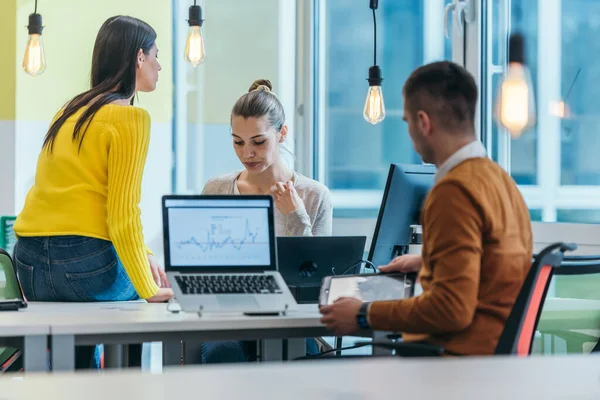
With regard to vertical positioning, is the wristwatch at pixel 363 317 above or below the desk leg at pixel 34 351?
above

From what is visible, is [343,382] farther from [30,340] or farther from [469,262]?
[30,340]

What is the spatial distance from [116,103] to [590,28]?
220cm

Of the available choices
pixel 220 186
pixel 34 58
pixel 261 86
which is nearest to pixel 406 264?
pixel 220 186

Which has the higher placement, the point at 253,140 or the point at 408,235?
the point at 253,140

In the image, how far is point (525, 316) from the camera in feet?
6.97

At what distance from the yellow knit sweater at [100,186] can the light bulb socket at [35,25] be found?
2.12 metres

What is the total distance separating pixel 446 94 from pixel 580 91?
2071mm

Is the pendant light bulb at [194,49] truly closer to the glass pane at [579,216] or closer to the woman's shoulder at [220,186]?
the woman's shoulder at [220,186]

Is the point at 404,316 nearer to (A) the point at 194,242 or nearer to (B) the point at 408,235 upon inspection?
(A) the point at 194,242

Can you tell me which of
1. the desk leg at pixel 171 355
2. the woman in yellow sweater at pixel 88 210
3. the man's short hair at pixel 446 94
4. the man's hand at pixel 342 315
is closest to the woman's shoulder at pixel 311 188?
the desk leg at pixel 171 355

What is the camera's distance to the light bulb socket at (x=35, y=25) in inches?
187

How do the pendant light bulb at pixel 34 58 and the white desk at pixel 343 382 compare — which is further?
the pendant light bulb at pixel 34 58

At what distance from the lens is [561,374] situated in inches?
55.6

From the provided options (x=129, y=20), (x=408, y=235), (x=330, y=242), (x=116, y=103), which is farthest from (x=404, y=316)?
(x=129, y=20)
